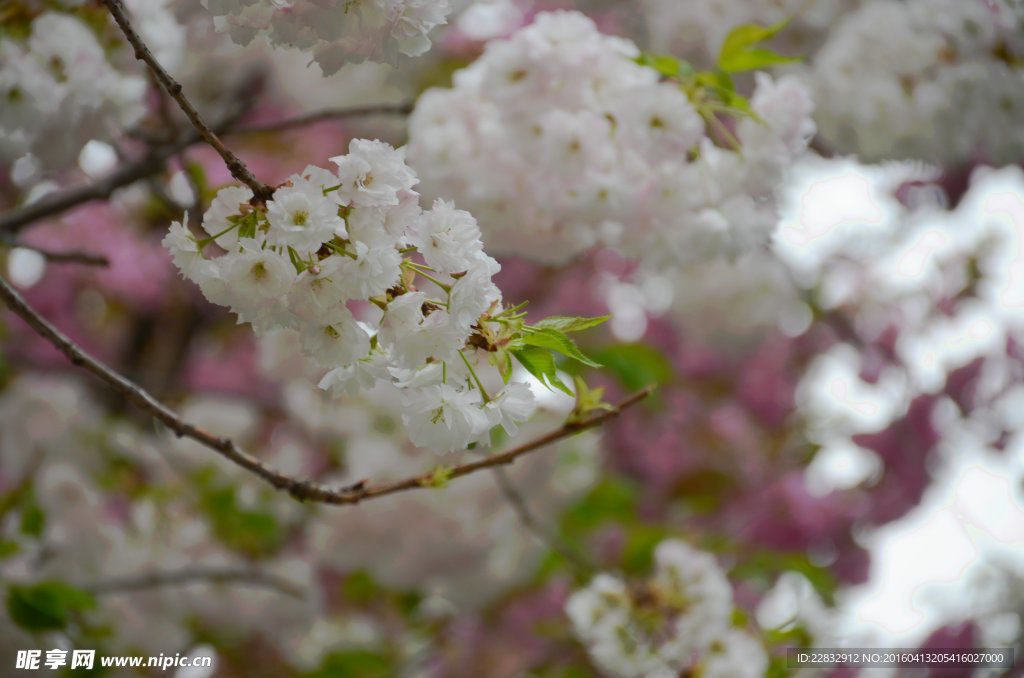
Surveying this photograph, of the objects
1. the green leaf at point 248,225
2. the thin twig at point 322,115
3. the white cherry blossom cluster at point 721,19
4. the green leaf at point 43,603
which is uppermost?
the white cherry blossom cluster at point 721,19

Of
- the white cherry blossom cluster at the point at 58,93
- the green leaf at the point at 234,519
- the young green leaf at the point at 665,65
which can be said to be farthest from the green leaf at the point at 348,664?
the young green leaf at the point at 665,65

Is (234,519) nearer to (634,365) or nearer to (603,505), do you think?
(603,505)

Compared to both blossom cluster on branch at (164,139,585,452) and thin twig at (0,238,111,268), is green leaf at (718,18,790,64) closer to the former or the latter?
blossom cluster on branch at (164,139,585,452)

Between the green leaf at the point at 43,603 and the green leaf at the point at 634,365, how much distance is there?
3.42ft

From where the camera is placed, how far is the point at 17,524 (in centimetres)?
172

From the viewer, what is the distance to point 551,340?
60cm

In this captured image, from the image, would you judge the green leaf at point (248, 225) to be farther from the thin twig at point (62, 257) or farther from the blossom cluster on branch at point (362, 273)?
the thin twig at point (62, 257)

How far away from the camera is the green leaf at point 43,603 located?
1.21 meters

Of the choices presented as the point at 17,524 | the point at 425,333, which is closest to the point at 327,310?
the point at 425,333

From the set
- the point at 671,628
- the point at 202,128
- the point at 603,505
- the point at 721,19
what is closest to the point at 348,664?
the point at 603,505

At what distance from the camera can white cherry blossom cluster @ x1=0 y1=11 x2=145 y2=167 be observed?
1.01 metres

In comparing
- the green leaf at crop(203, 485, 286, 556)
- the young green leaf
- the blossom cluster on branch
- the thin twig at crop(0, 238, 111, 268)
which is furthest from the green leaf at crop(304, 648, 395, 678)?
the young green leaf

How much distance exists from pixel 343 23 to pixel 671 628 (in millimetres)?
1164

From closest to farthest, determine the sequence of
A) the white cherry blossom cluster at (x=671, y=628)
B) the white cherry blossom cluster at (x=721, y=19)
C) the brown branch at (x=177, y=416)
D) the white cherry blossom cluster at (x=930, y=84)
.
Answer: the brown branch at (x=177, y=416)
the white cherry blossom cluster at (x=671, y=628)
the white cherry blossom cluster at (x=930, y=84)
the white cherry blossom cluster at (x=721, y=19)
